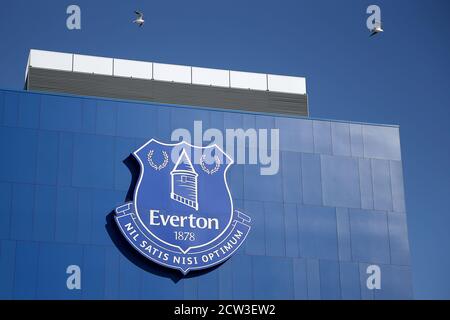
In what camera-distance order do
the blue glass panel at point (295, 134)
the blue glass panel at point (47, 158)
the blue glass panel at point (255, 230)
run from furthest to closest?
the blue glass panel at point (295, 134), the blue glass panel at point (255, 230), the blue glass panel at point (47, 158)

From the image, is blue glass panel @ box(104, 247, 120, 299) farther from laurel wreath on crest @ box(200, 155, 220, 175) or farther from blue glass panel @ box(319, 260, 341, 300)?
blue glass panel @ box(319, 260, 341, 300)

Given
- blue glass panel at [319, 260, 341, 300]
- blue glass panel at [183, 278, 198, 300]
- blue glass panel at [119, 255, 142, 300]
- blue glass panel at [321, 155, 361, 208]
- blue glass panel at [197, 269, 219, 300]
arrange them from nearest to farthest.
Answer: blue glass panel at [119, 255, 142, 300]
blue glass panel at [183, 278, 198, 300]
blue glass panel at [197, 269, 219, 300]
blue glass panel at [319, 260, 341, 300]
blue glass panel at [321, 155, 361, 208]

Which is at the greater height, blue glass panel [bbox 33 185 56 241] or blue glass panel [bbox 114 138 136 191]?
blue glass panel [bbox 114 138 136 191]

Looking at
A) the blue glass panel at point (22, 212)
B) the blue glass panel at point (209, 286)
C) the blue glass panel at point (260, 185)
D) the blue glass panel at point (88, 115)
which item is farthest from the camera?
the blue glass panel at point (260, 185)

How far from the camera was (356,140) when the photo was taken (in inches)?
2234

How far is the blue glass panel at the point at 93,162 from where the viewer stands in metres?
50.6

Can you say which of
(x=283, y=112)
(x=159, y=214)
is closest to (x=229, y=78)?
(x=283, y=112)

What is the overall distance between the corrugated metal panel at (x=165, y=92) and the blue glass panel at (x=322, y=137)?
2710mm

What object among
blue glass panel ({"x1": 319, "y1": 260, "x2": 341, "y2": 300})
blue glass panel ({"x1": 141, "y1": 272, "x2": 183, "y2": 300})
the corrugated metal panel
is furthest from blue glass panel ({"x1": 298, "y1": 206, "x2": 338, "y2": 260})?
blue glass panel ({"x1": 141, "y1": 272, "x2": 183, "y2": 300})

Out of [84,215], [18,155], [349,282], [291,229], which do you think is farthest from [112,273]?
[349,282]

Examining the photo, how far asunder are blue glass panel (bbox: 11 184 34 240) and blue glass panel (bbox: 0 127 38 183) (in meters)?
0.50

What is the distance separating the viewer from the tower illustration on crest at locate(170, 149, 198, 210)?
170ft

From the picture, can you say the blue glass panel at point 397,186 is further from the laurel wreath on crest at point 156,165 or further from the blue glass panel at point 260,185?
the laurel wreath on crest at point 156,165

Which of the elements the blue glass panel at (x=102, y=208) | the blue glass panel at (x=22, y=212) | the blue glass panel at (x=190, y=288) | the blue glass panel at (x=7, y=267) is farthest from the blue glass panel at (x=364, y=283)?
the blue glass panel at (x=7, y=267)
